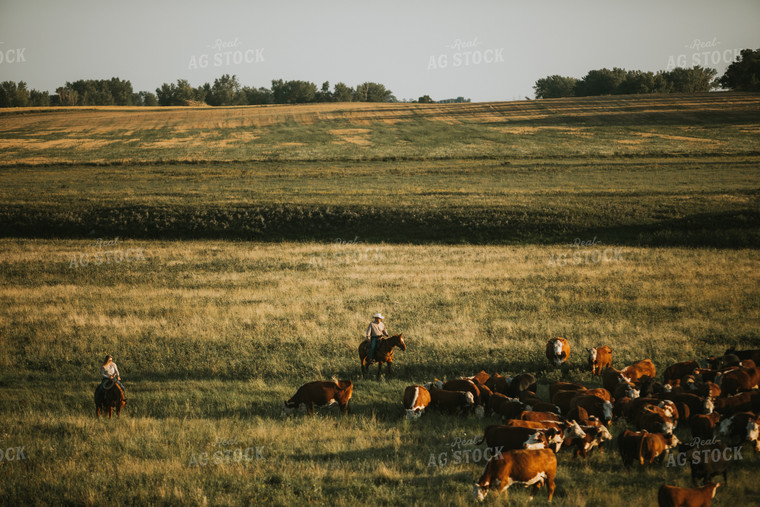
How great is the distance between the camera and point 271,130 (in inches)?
3521

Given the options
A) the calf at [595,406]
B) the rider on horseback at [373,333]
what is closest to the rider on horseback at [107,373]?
the rider on horseback at [373,333]

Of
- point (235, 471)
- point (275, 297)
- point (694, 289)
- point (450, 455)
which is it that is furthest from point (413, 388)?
point (694, 289)

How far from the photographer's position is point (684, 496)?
8.00 m

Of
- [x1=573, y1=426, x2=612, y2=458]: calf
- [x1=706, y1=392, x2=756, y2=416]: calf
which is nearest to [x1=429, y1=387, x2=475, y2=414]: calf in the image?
[x1=573, y1=426, x2=612, y2=458]: calf

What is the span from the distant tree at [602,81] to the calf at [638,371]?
5592 inches

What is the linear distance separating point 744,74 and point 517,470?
462ft

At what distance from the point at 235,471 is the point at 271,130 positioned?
8479 centimetres

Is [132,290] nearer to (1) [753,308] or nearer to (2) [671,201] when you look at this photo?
(1) [753,308]

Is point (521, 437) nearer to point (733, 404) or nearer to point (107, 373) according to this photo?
point (733, 404)

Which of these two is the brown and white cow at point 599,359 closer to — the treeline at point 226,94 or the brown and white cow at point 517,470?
the brown and white cow at point 517,470

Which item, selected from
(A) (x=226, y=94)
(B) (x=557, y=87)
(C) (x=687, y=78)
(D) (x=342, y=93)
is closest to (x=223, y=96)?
(A) (x=226, y=94)

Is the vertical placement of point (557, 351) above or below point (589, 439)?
above

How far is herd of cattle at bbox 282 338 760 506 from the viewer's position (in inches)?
354

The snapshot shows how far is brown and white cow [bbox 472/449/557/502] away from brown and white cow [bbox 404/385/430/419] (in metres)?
3.29
